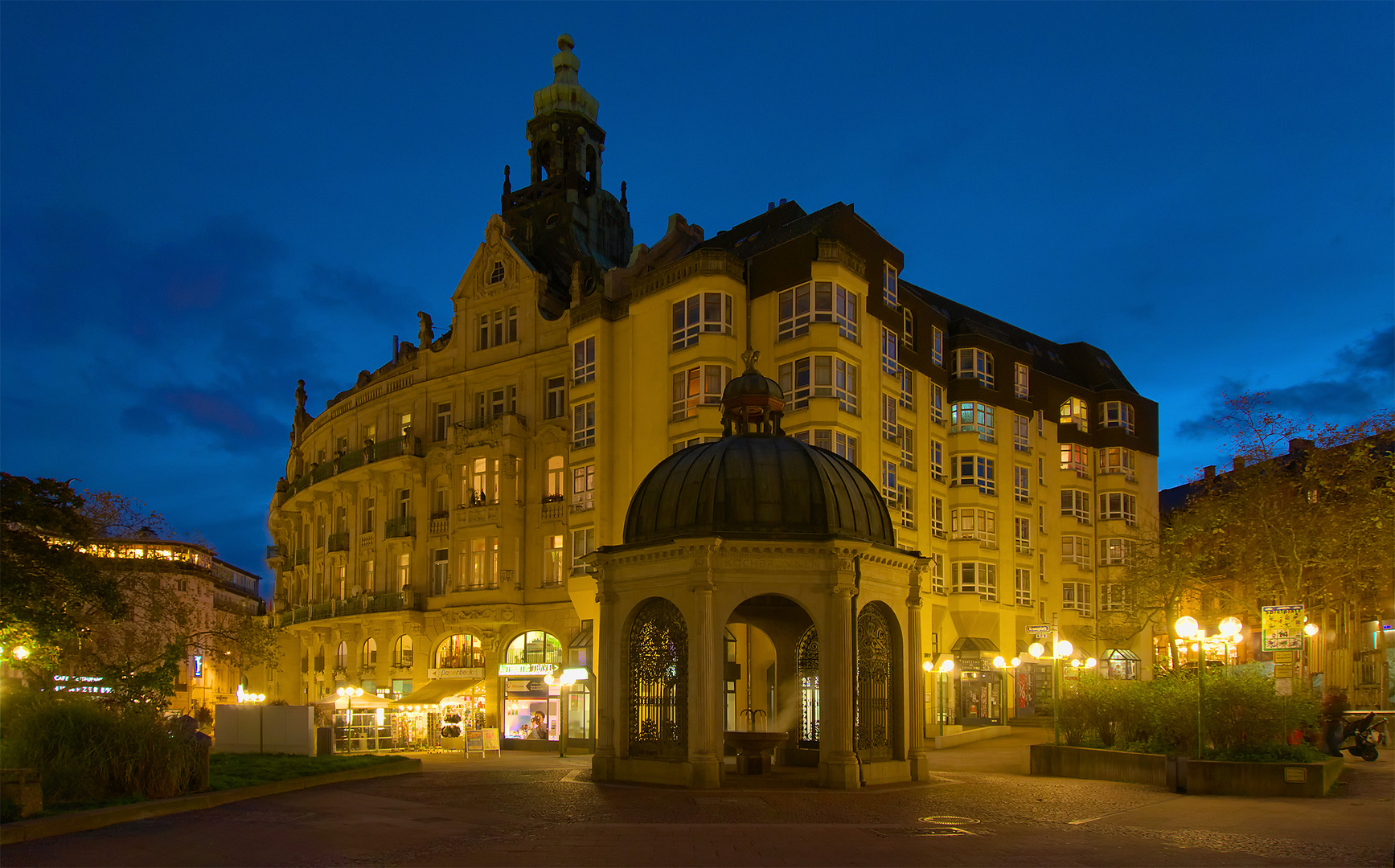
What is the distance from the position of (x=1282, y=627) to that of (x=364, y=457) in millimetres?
44937

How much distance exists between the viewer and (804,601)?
2552 cm

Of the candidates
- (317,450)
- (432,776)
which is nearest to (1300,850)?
(432,776)

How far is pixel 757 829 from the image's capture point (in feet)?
61.2

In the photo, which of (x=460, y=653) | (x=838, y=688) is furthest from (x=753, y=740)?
(x=460, y=653)

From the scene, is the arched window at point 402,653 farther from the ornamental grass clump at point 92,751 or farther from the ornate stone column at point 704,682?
the ornamental grass clump at point 92,751

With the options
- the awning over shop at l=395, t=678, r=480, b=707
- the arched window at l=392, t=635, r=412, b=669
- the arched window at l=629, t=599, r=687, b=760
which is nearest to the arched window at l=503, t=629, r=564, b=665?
the awning over shop at l=395, t=678, r=480, b=707

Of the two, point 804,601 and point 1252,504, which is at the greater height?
point 1252,504

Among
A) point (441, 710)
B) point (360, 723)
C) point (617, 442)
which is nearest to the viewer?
point (360, 723)

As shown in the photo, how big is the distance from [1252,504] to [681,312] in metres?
21.1

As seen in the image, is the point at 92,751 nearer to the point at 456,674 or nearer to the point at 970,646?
the point at 456,674

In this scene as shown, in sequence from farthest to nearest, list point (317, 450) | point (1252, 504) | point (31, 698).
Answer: point (317, 450)
point (1252, 504)
point (31, 698)

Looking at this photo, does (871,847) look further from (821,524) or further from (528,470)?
(528,470)

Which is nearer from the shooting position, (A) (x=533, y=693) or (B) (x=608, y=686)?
(B) (x=608, y=686)

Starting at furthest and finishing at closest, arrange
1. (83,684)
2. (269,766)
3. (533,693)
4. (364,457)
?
(364,457), (533,693), (83,684), (269,766)
